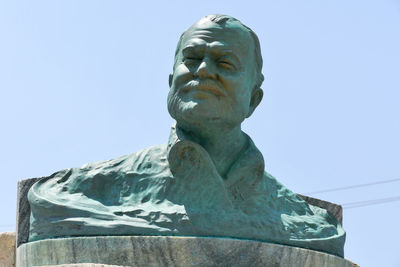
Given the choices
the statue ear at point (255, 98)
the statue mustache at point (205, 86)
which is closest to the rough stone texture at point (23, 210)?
the statue mustache at point (205, 86)

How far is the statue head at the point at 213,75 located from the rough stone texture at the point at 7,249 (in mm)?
1787

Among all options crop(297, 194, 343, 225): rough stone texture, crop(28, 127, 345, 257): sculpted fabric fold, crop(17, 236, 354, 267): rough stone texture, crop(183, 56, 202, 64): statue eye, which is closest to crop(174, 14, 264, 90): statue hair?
crop(183, 56, 202, 64): statue eye

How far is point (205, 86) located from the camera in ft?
28.3

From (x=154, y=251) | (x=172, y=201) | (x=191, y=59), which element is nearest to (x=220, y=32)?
(x=191, y=59)

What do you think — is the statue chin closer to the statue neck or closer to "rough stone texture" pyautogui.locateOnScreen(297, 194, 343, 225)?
the statue neck

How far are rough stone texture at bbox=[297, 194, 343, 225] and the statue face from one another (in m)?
1.28

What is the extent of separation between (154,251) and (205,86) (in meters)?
1.27

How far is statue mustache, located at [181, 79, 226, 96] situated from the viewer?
8617 mm

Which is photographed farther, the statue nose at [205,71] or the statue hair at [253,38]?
the statue hair at [253,38]

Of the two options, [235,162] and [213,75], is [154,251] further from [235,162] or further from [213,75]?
[213,75]

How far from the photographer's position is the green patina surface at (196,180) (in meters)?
8.41

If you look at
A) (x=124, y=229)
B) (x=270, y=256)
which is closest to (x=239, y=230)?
(x=270, y=256)

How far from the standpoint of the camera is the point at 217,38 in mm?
8789

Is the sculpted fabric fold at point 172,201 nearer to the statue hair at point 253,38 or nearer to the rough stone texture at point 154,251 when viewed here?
the rough stone texture at point 154,251
